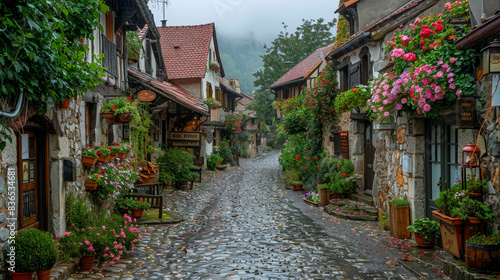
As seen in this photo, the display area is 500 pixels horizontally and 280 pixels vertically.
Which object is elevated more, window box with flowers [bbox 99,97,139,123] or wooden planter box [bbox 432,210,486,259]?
window box with flowers [bbox 99,97,139,123]

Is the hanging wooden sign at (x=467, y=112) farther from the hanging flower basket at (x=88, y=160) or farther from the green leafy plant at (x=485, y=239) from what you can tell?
the hanging flower basket at (x=88, y=160)

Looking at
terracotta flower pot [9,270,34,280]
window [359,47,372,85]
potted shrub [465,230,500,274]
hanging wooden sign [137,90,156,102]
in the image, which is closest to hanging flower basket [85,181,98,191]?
terracotta flower pot [9,270,34,280]

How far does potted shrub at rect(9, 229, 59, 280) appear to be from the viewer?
470 cm

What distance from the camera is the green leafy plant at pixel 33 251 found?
4703 mm

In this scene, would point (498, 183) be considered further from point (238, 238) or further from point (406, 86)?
point (238, 238)

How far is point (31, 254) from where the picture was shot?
15.5 feet

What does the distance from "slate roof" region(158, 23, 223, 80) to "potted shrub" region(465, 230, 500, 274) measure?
1963 centimetres

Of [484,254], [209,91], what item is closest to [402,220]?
[484,254]

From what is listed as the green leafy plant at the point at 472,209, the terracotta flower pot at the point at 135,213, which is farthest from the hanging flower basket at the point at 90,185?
the green leafy plant at the point at 472,209

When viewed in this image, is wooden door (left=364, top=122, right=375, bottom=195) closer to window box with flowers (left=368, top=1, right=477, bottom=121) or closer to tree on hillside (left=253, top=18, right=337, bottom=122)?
window box with flowers (left=368, top=1, right=477, bottom=121)

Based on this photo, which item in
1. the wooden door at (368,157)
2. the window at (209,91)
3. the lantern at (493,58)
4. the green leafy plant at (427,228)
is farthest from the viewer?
the window at (209,91)

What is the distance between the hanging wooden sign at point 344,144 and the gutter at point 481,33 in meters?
7.89

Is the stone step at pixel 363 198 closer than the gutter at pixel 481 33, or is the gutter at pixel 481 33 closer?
the gutter at pixel 481 33

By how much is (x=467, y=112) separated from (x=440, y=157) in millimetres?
1872
